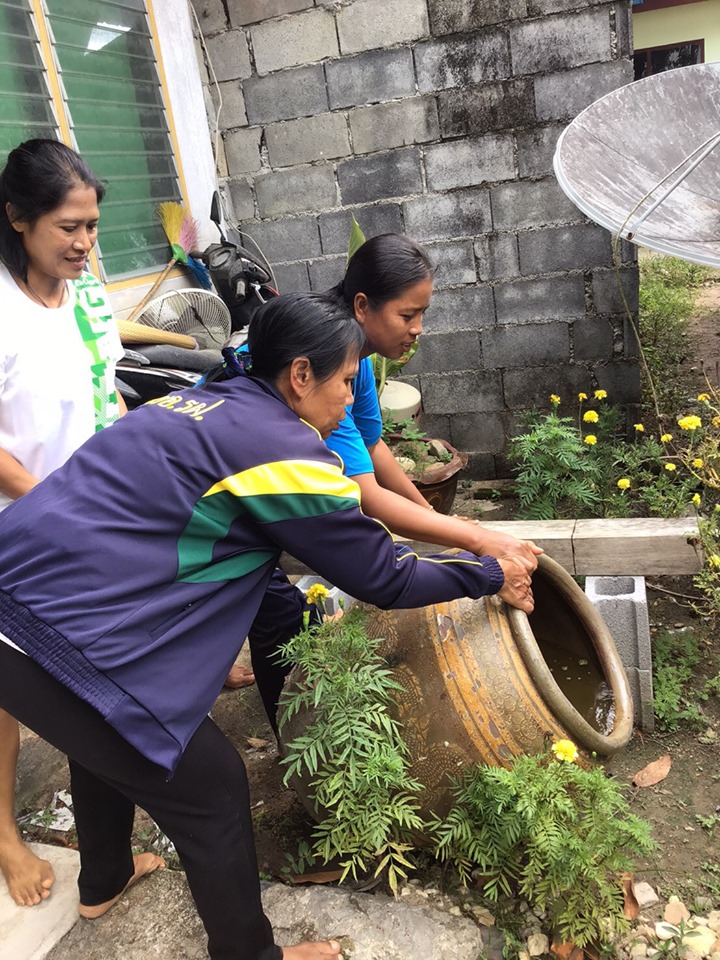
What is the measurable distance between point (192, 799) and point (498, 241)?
405 cm

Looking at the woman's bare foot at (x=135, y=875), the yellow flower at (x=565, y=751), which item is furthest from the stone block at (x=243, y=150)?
the yellow flower at (x=565, y=751)

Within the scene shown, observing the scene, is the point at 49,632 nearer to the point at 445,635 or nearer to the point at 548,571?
the point at 445,635

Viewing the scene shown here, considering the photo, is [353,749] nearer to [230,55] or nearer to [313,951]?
[313,951]

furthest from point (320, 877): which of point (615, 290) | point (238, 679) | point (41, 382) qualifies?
point (615, 290)

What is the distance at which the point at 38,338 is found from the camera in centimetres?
216

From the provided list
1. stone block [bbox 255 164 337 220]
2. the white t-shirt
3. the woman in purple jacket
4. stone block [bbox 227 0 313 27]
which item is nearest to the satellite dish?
the woman in purple jacket

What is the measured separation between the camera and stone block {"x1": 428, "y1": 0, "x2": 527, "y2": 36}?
441 centimetres

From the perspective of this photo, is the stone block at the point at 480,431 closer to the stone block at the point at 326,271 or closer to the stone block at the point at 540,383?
the stone block at the point at 540,383

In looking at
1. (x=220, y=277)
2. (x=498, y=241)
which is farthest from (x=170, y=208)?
(x=498, y=241)

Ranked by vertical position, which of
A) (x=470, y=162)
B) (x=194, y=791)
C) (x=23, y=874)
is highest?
(x=470, y=162)

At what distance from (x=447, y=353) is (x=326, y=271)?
3.23ft

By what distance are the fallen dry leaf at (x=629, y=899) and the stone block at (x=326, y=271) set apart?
13.1 ft

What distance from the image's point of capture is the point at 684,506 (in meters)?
3.59

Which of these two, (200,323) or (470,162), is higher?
(470,162)
